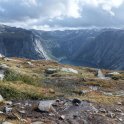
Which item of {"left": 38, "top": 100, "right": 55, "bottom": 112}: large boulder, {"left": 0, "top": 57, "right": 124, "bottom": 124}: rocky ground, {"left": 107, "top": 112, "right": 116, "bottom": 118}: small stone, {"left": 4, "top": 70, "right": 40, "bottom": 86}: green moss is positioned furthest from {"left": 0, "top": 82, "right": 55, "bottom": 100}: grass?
{"left": 107, "top": 112, "right": 116, "bottom": 118}: small stone

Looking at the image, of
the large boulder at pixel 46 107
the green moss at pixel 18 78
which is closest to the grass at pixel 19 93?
the large boulder at pixel 46 107

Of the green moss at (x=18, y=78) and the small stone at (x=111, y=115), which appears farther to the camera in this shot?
the green moss at (x=18, y=78)

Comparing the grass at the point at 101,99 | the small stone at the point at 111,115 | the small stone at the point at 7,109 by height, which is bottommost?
the small stone at the point at 111,115

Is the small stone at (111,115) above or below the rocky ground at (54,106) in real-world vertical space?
below

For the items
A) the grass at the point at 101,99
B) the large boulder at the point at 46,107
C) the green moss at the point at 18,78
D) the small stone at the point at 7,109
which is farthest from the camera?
the green moss at the point at 18,78

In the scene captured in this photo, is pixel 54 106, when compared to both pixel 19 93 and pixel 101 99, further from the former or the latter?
pixel 101 99

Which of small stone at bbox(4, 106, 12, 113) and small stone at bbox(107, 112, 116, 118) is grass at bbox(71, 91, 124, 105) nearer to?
small stone at bbox(107, 112, 116, 118)

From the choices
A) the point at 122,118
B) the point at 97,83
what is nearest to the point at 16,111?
the point at 122,118

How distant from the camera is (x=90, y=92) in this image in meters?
41.4

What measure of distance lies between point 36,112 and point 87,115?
429cm

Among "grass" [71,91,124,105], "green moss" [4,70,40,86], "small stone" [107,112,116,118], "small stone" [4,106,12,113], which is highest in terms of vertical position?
"green moss" [4,70,40,86]

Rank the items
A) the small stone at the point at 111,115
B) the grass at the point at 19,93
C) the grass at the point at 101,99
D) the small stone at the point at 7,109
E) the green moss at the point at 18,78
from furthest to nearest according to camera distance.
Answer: the green moss at the point at 18,78 < the grass at the point at 19,93 < the grass at the point at 101,99 < the small stone at the point at 111,115 < the small stone at the point at 7,109

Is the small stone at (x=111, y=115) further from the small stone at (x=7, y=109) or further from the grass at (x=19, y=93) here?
the small stone at (x=7, y=109)

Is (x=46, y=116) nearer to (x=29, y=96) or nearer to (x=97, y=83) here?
(x=29, y=96)
